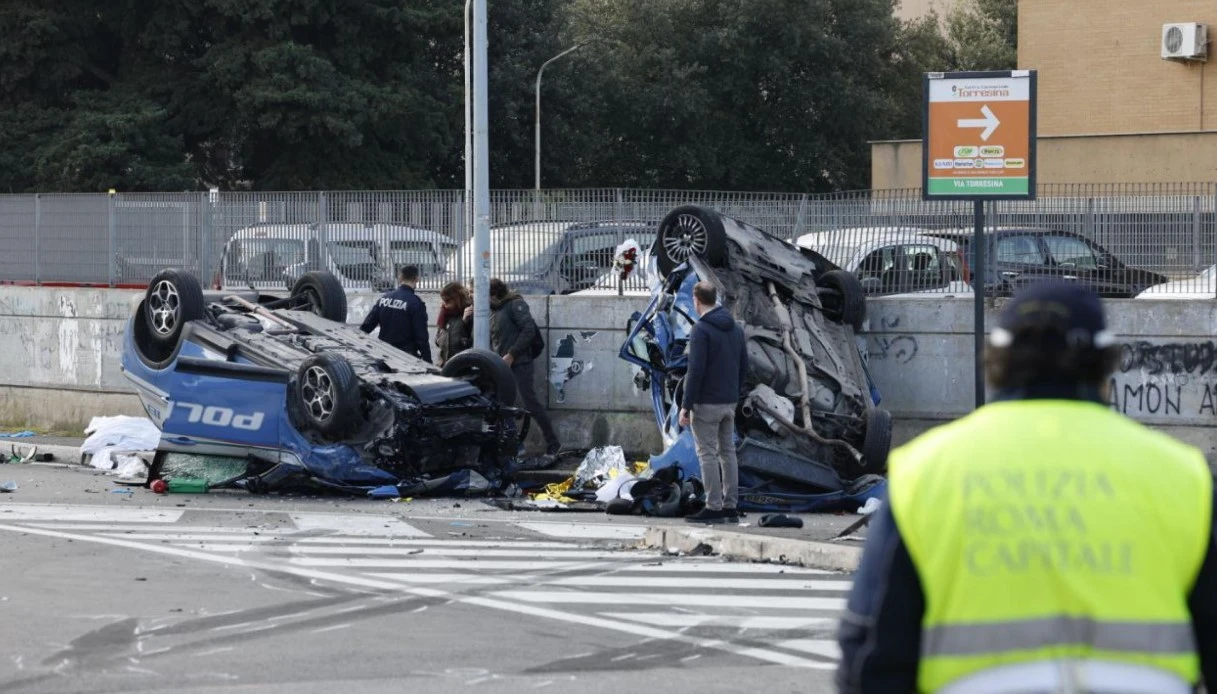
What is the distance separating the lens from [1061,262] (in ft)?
49.8

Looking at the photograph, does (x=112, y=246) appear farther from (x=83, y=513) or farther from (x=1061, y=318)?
(x=1061, y=318)

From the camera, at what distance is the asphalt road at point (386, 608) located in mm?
7207

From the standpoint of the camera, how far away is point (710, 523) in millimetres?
12117

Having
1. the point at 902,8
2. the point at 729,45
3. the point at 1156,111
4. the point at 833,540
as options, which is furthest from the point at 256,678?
the point at 902,8

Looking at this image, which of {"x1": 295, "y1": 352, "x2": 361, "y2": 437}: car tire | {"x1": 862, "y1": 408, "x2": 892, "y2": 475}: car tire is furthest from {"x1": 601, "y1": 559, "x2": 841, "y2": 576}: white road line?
{"x1": 295, "y1": 352, "x2": 361, "y2": 437}: car tire

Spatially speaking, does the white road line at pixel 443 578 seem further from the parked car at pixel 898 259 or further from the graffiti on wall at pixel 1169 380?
the graffiti on wall at pixel 1169 380

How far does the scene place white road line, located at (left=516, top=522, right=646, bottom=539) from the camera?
Answer: 12.0 m

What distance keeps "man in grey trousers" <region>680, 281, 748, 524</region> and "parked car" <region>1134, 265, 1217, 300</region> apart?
469cm

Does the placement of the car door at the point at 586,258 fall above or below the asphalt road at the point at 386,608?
above

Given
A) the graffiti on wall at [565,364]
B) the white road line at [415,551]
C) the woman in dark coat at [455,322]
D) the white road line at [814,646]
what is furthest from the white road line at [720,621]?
the graffiti on wall at [565,364]

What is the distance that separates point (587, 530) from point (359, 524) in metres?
1.67

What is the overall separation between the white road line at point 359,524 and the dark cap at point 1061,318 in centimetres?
930

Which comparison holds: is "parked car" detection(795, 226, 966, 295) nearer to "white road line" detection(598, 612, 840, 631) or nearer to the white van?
the white van

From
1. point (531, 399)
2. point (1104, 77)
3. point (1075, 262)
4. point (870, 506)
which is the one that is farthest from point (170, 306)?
point (1104, 77)
